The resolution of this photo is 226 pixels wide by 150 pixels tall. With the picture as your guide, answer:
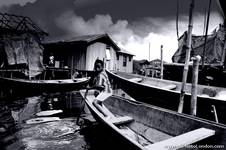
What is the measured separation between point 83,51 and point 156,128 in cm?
1623

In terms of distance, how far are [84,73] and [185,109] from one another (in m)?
15.6

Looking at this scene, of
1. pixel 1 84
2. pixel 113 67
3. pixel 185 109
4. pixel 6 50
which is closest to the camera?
pixel 185 109

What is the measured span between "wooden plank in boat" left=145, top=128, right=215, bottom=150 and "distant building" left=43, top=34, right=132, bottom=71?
16510mm

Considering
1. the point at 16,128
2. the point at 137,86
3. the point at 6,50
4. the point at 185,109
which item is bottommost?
the point at 16,128

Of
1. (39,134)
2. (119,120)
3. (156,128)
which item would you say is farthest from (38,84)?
(156,128)

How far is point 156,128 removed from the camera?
15.1 ft

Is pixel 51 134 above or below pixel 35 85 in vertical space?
below

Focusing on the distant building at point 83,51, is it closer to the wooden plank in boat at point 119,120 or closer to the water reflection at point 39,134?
the water reflection at point 39,134

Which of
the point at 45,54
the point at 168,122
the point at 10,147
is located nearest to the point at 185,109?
the point at 168,122

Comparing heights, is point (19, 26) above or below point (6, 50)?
above

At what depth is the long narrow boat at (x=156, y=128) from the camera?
292 centimetres

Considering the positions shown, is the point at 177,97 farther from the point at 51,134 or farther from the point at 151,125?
the point at 51,134

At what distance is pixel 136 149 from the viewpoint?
8.71 feet

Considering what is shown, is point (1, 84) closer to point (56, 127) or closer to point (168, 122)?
point (56, 127)
